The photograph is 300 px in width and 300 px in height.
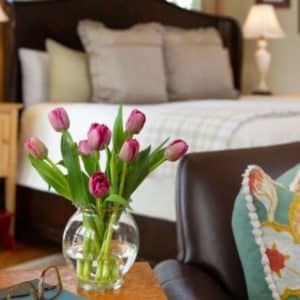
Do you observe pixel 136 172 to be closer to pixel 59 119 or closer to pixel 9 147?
pixel 59 119

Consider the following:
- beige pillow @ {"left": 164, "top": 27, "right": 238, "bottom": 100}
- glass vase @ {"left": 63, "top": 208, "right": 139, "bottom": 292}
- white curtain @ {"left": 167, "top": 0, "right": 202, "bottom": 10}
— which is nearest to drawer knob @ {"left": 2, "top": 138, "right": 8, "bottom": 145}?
beige pillow @ {"left": 164, "top": 27, "right": 238, "bottom": 100}

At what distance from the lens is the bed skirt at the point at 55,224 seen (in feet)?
10.0

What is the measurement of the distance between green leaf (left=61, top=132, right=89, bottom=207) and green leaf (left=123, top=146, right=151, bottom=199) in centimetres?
8

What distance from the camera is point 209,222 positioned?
1614 millimetres

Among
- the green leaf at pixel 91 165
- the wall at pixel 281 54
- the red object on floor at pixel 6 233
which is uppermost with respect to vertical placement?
the wall at pixel 281 54

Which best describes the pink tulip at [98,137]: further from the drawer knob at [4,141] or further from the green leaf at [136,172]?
the drawer knob at [4,141]

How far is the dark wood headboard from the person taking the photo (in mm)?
4000

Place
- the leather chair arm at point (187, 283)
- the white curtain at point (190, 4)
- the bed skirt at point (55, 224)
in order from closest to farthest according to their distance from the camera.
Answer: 1. the leather chair arm at point (187, 283)
2. the bed skirt at point (55, 224)
3. the white curtain at point (190, 4)

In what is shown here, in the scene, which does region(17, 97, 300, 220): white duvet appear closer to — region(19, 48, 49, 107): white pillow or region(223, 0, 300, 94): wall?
region(19, 48, 49, 107): white pillow

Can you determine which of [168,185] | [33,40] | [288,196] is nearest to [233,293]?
[288,196]

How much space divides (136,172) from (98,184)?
4.4 inches

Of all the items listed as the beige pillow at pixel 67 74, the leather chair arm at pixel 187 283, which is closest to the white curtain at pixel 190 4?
the beige pillow at pixel 67 74

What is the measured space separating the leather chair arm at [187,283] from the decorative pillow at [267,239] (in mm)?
79

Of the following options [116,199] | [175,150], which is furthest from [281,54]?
[116,199]
